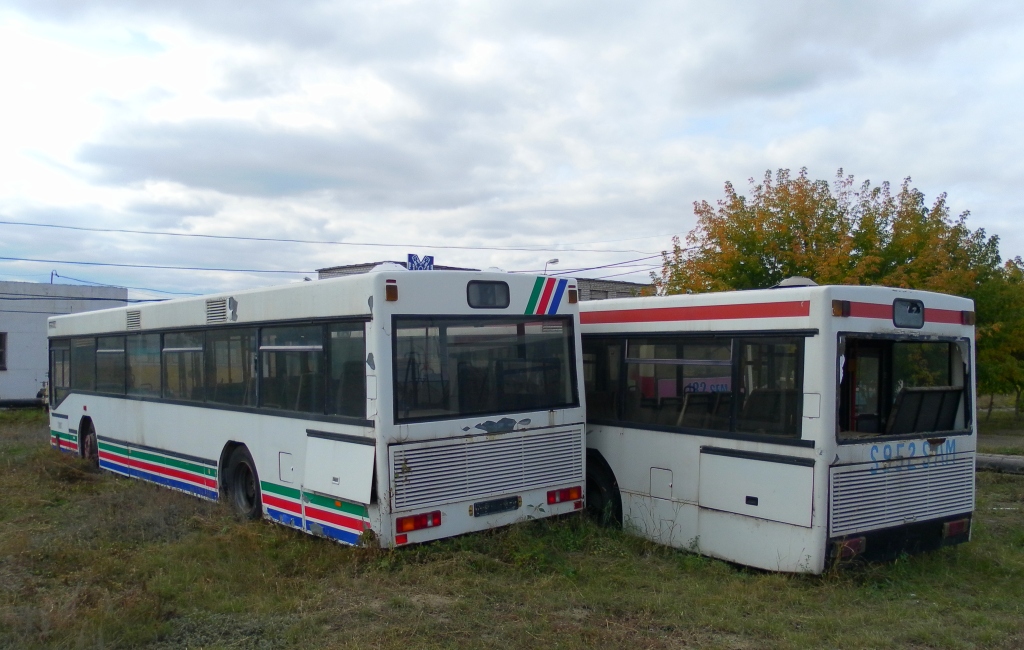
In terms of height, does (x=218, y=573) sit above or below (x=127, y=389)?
below

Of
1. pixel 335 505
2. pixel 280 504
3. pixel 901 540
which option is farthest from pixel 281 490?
pixel 901 540

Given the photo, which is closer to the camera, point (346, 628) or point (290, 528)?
point (346, 628)

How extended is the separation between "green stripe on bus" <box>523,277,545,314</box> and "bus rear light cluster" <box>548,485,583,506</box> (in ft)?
5.65

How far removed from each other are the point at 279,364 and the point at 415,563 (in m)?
2.72

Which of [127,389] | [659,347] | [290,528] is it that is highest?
[659,347]

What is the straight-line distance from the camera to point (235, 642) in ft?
18.4

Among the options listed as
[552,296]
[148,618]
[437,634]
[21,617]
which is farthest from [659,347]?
[21,617]

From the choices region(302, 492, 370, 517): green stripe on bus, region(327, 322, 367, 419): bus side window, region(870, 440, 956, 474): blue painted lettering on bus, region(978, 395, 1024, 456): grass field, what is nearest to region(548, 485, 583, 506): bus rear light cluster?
region(302, 492, 370, 517): green stripe on bus

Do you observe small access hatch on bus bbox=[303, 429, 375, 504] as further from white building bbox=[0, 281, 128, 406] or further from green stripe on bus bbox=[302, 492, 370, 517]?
white building bbox=[0, 281, 128, 406]

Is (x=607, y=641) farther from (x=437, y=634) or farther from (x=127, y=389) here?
(x=127, y=389)

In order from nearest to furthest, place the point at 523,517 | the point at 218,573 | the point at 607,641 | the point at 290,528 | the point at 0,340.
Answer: the point at 607,641 < the point at 218,573 < the point at 523,517 < the point at 290,528 < the point at 0,340

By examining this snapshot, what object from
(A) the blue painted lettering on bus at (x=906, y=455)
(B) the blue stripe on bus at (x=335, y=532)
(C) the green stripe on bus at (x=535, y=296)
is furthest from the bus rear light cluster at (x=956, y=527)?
(B) the blue stripe on bus at (x=335, y=532)

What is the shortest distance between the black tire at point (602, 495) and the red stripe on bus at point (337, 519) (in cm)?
252

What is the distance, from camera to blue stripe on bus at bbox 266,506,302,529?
842cm
